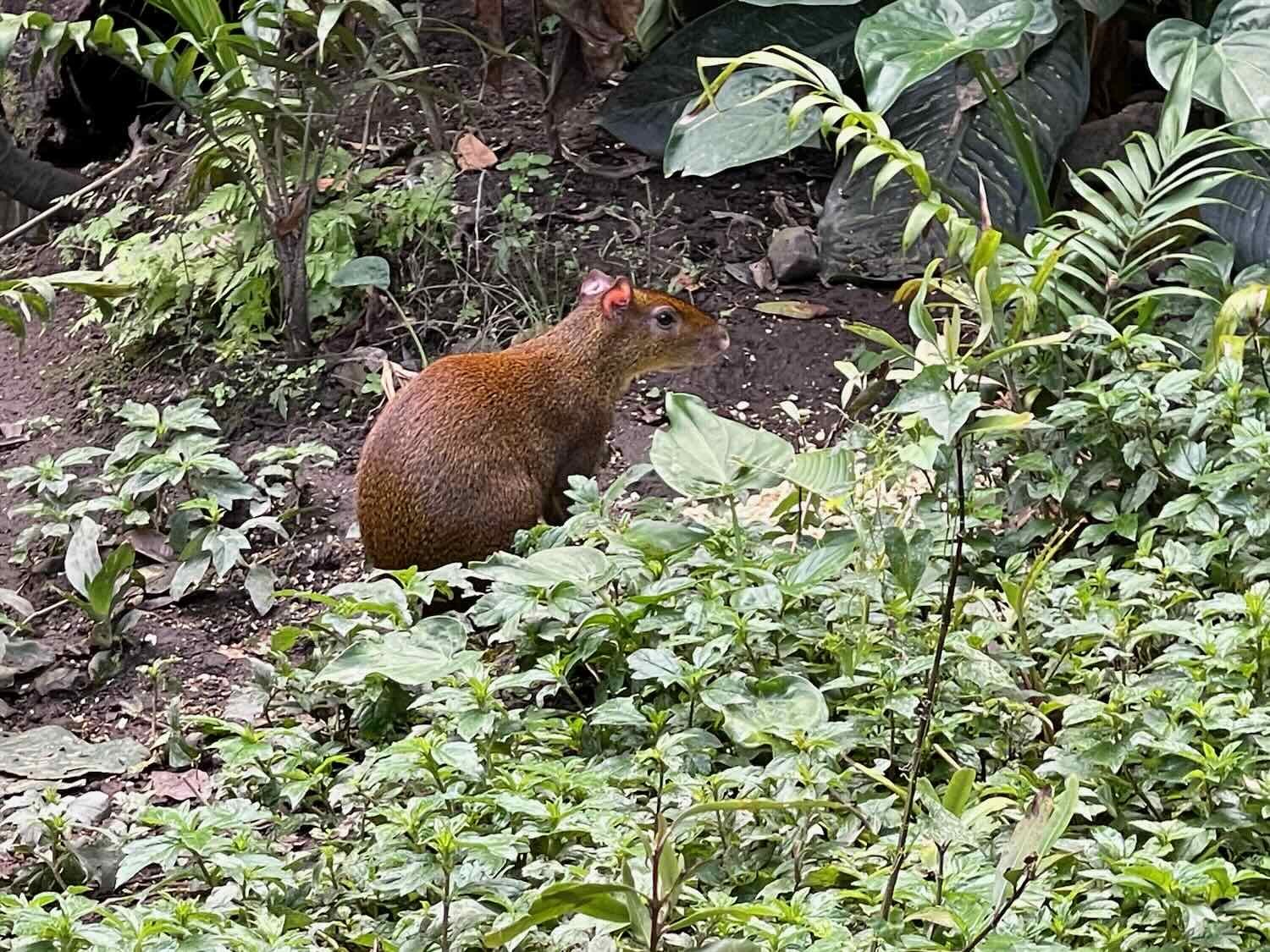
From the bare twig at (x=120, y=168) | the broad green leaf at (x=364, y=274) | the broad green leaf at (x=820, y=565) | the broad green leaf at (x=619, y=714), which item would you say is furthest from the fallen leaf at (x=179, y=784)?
the bare twig at (x=120, y=168)

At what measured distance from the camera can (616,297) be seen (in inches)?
185

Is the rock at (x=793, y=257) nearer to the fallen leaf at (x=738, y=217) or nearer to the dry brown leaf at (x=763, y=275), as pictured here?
the dry brown leaf at (x=763, y=275)

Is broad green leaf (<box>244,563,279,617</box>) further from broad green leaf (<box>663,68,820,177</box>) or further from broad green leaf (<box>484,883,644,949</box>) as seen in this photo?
broad green leaf (<box>484,883,644,949</box>)

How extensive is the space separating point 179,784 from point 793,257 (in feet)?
9.36

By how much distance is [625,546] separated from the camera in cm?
337

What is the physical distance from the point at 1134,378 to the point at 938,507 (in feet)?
1.69

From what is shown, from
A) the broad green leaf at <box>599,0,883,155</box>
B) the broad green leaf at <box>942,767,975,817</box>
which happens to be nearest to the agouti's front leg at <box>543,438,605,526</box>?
the broad green leaf at <box>599,0,883,155</box>

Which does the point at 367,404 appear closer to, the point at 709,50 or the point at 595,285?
the point at 595,285

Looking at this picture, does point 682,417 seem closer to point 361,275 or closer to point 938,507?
point 938,507

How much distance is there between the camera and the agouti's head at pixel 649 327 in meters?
4.73

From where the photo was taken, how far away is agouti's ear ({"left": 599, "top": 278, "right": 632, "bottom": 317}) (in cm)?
468

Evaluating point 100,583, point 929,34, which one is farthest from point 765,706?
point 929,34

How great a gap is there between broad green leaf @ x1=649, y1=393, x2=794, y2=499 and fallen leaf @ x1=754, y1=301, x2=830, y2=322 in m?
1.94

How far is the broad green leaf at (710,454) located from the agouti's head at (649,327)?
1272mm
